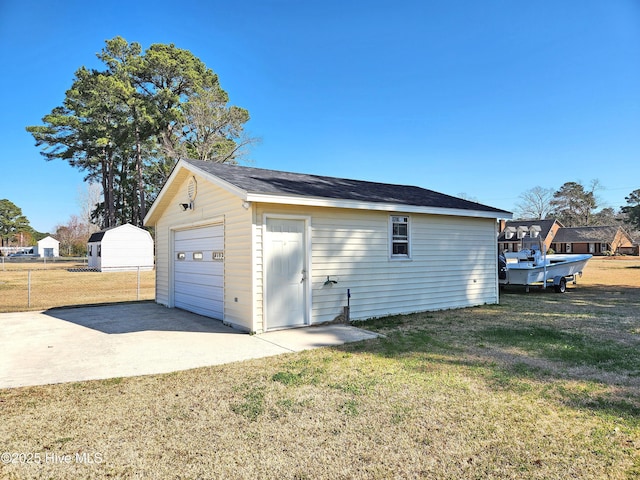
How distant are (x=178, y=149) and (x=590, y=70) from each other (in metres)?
27.7

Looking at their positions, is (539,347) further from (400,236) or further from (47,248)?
(47,248)

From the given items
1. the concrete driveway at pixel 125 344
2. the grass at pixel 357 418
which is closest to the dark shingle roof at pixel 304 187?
the concrete driveway at pixel 125 344

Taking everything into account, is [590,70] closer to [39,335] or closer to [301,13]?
[301,13]

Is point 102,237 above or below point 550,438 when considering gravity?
above

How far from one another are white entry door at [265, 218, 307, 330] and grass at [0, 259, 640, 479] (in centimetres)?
175

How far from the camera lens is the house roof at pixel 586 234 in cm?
4609

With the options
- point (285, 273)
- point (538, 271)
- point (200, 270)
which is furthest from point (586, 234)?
point (200, 270)

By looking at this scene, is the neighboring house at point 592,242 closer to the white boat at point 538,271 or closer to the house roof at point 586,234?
the house roof at point 586,234

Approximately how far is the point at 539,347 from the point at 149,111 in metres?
32.8

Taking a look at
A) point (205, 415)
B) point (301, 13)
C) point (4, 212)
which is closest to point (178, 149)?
point (301, 13)

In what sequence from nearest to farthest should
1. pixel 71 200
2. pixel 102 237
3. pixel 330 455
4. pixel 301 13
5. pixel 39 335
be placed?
pixel 330 455, pixel 39 335, pixel 301 13, pixel 102 237, pixel 71 200

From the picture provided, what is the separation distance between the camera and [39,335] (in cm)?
700

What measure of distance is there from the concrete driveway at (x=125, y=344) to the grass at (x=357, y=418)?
1.49 ft

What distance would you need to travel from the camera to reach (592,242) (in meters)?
50.6
